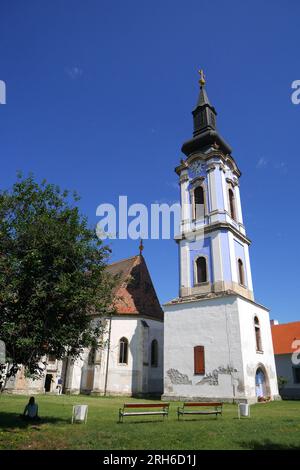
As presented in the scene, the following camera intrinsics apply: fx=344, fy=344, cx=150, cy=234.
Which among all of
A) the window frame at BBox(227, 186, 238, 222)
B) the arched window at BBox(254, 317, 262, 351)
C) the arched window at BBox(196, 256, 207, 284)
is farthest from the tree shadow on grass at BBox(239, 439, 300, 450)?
the window frame at BBox(227, 186, 238, 222)

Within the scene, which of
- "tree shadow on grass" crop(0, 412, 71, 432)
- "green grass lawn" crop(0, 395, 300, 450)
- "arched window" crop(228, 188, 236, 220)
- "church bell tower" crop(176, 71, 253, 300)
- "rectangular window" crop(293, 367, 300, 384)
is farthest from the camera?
"rectangular window" crop(293, 367, 300, 384)

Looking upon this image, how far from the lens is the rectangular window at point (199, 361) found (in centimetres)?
2381

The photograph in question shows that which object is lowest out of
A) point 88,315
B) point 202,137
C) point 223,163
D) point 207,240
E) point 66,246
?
point 88,315

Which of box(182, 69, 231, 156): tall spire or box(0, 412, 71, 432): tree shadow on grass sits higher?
box(182, 69, 231, 156): tall spire

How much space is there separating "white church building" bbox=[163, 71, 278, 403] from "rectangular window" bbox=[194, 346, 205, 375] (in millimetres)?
65

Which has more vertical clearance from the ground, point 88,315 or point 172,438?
point 88,315

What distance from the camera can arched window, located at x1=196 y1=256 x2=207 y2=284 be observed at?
2734 cm

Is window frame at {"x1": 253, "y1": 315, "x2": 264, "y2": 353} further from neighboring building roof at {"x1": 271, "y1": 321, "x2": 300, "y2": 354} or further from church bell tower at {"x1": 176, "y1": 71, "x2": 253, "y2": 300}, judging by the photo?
neighboring building roof at {"x1": 271, "y1": 321, "x2": 300, "y2": 354}

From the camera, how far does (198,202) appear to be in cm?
3039
